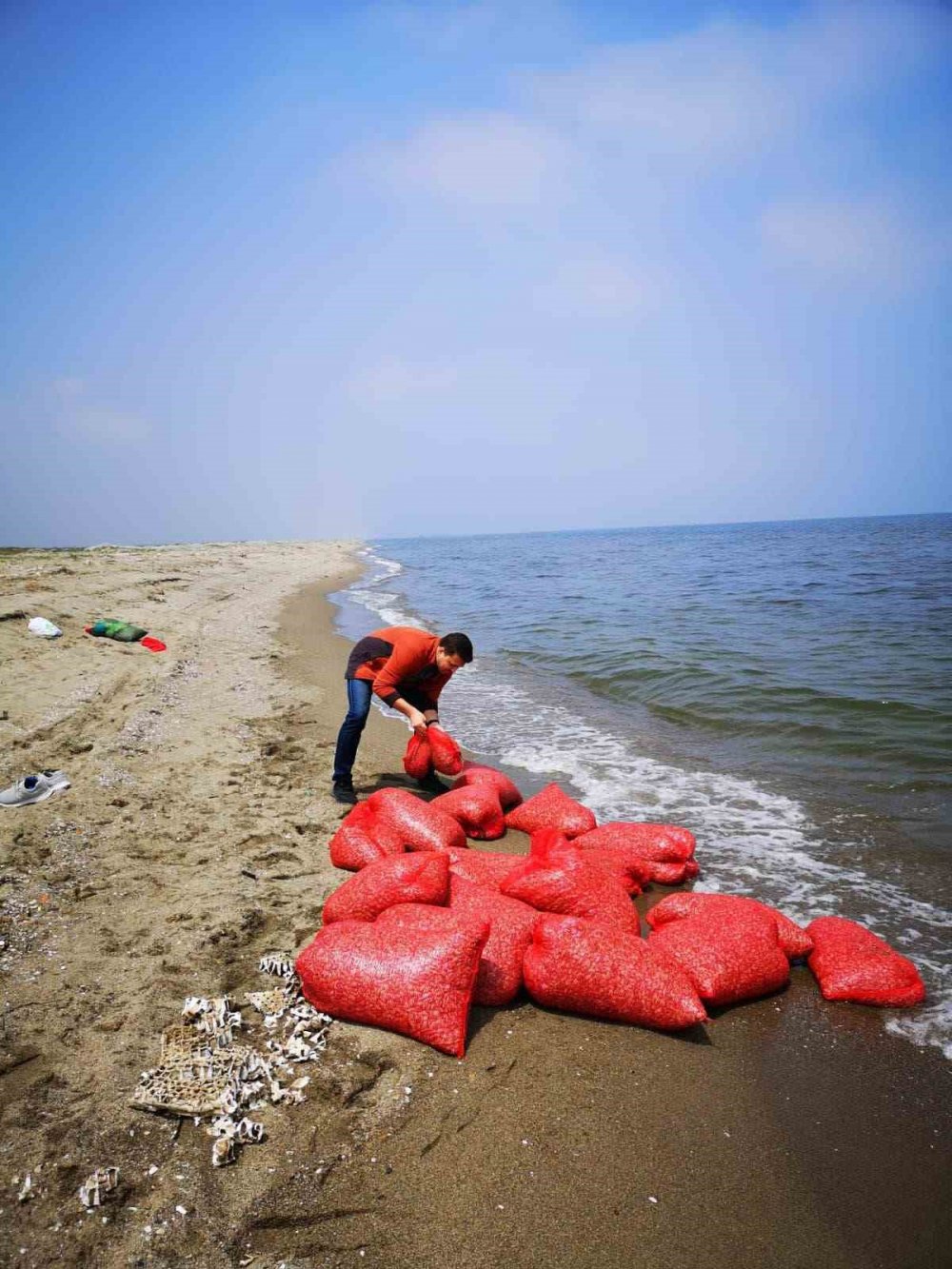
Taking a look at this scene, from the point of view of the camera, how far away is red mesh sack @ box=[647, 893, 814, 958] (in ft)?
11.6

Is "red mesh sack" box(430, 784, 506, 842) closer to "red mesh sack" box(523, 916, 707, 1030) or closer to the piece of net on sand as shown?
"red mesh sack" box(523, 916, 707, 1030)

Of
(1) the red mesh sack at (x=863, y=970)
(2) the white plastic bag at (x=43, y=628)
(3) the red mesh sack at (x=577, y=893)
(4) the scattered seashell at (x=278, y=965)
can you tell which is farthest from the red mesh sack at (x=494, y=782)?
(2) the white plastic bag at (x=43, y=628)

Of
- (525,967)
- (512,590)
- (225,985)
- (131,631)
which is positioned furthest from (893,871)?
(512,590)

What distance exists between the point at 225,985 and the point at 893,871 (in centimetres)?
461

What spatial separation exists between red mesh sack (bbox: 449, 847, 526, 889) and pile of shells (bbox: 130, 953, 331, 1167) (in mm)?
1218

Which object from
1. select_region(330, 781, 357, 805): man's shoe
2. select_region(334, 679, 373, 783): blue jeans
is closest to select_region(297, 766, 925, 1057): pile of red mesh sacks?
select_region(330, 781, 357, 805): man's shoe

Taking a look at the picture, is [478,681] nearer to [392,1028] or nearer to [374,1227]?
[392,1028]

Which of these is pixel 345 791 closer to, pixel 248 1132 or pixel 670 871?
pixel 670 871

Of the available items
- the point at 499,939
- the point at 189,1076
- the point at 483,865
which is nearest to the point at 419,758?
the point at 483,865

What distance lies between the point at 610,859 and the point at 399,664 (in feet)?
7.98

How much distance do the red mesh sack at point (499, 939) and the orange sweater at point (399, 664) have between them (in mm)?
2269

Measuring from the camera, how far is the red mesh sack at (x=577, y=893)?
3.65 meters

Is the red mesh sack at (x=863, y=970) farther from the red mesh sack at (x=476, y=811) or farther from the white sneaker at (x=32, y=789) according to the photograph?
the white sneaker at (x=32, y=789)

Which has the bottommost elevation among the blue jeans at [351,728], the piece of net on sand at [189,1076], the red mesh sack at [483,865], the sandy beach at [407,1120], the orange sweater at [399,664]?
A: the sandy beach at [407,1120]
